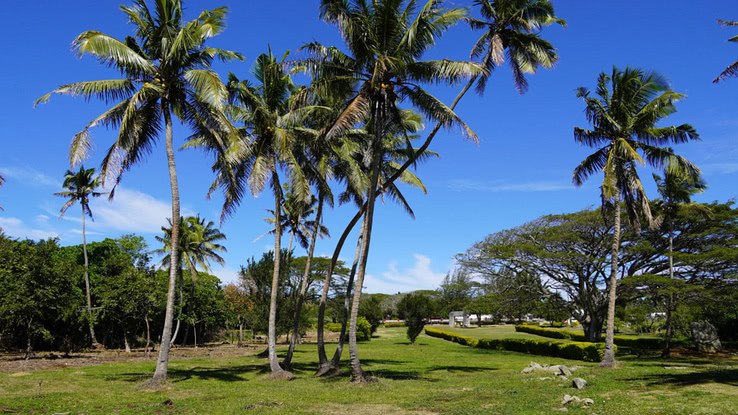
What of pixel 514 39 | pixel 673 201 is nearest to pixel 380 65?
pixel 514 39

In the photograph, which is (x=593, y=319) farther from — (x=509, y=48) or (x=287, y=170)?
(x=287, y=170)

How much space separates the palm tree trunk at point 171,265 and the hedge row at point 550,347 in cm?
2068

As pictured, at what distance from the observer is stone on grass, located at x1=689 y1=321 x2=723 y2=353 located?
2714 cm

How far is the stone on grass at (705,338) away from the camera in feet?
89.0

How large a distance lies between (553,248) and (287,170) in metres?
21.6

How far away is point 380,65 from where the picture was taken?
48.8 ft

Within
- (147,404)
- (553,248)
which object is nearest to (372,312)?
(553,248)

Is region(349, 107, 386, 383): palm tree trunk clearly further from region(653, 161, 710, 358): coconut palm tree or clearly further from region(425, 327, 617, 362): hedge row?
region(653, 161, 710, 358): coconut palm tree

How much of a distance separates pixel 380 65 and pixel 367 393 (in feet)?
33.0

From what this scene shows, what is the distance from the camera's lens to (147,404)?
37.4 ft

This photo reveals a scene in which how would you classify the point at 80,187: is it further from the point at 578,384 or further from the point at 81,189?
the point at 578,384

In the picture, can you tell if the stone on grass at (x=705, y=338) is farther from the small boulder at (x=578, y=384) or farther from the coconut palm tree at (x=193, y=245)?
the coconut palm tree at (x=193, y=245)

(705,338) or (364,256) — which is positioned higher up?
(364,256)

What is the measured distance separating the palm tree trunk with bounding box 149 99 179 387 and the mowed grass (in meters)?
0.59
